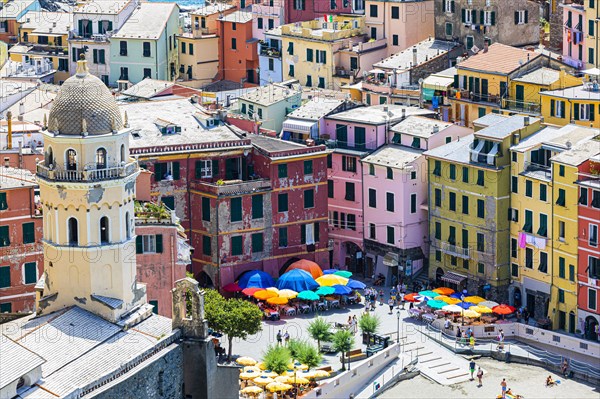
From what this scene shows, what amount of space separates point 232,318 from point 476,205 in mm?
22393

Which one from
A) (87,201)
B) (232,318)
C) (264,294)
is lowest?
(264,294)

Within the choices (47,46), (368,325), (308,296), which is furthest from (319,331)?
(47,46)

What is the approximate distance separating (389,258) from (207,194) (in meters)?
13.9

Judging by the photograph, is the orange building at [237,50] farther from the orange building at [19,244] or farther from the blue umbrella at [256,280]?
the orange building at [19,244]

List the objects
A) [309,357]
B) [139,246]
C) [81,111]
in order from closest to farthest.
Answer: [81,111] < [139,246] < [309,357]

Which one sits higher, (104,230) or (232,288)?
(104,230)

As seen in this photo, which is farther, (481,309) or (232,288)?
(232,288)

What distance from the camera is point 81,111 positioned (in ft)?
376

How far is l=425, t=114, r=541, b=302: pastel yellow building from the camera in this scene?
149 m

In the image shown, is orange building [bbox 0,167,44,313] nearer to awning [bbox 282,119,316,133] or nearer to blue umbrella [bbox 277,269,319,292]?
blue umbrella [bbox 277,269,319,292]

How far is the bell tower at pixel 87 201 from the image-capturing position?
114688mm

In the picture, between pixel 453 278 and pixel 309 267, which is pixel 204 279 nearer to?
pixel 309 267

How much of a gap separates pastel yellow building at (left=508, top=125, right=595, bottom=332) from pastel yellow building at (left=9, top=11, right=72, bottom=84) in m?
53.9

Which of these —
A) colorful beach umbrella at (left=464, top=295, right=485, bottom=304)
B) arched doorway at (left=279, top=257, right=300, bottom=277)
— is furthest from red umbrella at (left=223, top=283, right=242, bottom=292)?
colorful beach umbrella at (left=464, top=295, right=485, bottom=304)
